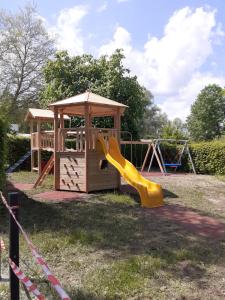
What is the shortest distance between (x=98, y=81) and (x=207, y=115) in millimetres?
43432

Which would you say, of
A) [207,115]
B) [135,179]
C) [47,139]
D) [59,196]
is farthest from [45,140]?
[207,115]

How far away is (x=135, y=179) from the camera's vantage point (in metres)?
10.6

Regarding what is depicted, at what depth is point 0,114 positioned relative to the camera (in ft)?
28.9

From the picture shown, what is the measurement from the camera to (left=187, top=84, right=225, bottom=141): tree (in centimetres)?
6300

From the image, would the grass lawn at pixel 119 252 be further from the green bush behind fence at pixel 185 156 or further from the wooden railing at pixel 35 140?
the green bush behind fence at pixel 185 156

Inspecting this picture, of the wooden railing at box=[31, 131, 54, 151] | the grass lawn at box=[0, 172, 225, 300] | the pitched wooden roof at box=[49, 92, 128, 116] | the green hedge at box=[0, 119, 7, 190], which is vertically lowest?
the grass lawn at box=[0, 172, 225, 300]

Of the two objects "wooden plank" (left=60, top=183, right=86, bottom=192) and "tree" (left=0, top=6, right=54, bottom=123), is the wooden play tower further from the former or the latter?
"tree" (left=0, top=6, right=54, bottom=123)

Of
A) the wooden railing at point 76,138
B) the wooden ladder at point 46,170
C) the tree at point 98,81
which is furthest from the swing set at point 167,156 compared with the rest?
the wooden railing at point 76,138

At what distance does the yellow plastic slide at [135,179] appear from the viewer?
31.4ft

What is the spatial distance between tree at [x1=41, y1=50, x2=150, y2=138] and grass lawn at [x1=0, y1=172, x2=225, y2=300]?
14210 millimetres

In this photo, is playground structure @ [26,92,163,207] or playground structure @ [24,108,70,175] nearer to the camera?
playground structure @ [26,92,163,207]

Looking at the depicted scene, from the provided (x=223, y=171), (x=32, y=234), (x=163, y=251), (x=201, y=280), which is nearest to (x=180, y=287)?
(x=201, y=280)

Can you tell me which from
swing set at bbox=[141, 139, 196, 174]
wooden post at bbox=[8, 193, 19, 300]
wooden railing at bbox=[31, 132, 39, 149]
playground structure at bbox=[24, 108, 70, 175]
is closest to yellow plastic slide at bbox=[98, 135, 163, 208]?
playground structure at bbox=[24, 108, 70, 175]

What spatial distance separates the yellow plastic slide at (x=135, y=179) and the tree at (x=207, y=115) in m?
51.8
